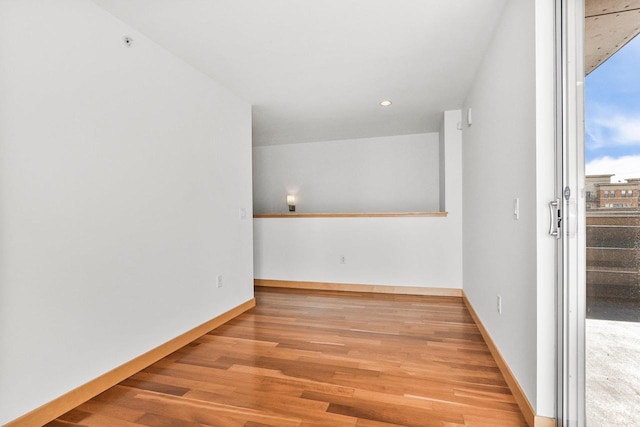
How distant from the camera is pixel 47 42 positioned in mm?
1603

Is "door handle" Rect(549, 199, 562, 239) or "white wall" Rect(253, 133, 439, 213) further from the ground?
"white wall" Rect(253, 133, 439, 213)

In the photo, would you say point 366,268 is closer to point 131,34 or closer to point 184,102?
point 184,102

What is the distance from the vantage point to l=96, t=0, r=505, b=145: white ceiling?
1859 millimetres

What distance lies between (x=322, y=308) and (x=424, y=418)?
76.2 inches

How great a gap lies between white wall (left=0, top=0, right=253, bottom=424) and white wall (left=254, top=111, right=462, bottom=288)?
67.8 inches

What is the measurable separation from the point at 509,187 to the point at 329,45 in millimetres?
1519

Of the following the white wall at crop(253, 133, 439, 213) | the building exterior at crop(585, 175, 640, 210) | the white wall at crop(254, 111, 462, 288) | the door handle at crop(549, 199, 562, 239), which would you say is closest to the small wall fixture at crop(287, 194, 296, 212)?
the white wall at crop(253, 133, 439, 213)

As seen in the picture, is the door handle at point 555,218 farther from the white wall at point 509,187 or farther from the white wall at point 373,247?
the white wall at point 373,247

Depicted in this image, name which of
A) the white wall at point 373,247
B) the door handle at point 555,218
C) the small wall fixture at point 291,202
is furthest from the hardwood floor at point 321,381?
the small wall fixture at point 291,202

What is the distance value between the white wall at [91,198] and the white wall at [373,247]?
5.65ft

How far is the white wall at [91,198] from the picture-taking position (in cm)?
146

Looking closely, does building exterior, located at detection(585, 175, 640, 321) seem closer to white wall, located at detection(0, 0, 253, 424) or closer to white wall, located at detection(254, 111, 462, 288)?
white wall, located at detection(0, 0, 253, 424)

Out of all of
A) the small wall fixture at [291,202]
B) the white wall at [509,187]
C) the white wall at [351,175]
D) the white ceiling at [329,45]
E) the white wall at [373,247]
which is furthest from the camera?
the small wall fixture at [291,202]

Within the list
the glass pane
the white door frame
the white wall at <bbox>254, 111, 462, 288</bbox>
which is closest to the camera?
the glass pane
